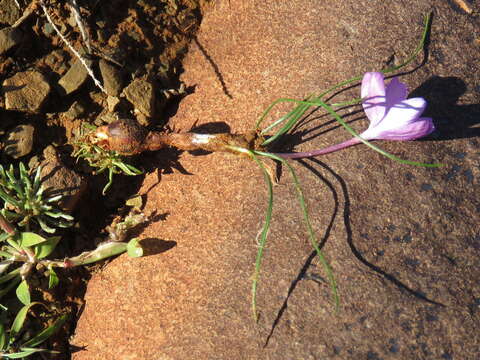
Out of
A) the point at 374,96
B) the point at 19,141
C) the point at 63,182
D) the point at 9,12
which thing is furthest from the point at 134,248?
the point at 9,12

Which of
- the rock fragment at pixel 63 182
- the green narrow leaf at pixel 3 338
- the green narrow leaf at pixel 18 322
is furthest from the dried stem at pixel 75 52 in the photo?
the green narrow leaf at pixel 3 338

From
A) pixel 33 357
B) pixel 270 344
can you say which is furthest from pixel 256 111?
pixel 33 357

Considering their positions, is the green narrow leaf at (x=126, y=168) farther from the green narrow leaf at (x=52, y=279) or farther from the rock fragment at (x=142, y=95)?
the green narrow leaf at (x=52, y=279)

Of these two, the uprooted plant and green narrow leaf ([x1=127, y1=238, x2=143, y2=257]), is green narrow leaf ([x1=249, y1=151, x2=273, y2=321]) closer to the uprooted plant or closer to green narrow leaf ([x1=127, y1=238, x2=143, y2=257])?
the uprooted plant

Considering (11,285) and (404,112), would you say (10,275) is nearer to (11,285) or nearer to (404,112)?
(11,285)

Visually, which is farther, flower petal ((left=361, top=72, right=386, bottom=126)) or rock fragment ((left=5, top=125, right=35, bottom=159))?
rock fragment ((left=5, top=125, right=35, bottom=159))

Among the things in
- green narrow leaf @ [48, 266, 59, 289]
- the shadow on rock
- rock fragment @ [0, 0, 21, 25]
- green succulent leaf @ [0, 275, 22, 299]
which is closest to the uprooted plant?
the shadow on rock
